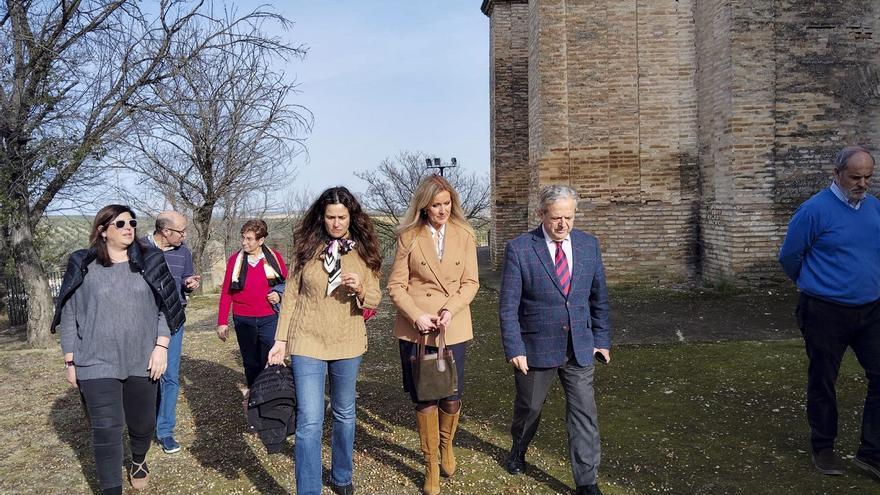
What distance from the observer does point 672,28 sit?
10398mm

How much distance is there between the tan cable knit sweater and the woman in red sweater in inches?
49.8

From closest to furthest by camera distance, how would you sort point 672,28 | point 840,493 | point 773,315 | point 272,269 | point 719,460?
1. point 840,493
2. point 719,460
3. point 272,269
4. point 773,315
5. point 672,28

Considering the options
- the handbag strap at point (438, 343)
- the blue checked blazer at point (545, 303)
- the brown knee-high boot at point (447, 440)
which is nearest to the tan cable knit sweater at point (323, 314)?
the handbag strap at point (438, 343)

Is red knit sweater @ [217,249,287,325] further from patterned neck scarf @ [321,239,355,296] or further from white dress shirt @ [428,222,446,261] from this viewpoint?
white dress shirt @ [428,222,446,261]

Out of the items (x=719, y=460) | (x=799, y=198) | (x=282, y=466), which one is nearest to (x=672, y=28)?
(x=799, y=198)

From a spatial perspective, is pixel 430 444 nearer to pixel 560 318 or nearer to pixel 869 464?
pixel 560 318

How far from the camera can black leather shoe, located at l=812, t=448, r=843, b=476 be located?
3615 millimetres

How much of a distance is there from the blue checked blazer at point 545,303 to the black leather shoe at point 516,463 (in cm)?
74

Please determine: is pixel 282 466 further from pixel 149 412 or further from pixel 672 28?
pixel 672 28

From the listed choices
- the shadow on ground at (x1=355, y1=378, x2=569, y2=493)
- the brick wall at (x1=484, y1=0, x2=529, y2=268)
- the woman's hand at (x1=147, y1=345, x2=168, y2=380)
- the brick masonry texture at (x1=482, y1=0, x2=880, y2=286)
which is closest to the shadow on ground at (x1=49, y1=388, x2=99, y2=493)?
the woman's hand at (x1=147, y1=345, x2=168, y2=380)

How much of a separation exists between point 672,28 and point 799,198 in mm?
3536

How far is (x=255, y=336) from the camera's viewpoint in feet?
15.8

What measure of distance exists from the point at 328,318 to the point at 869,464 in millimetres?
3264

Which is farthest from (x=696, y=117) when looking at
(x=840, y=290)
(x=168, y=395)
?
(x=168, y=395)
